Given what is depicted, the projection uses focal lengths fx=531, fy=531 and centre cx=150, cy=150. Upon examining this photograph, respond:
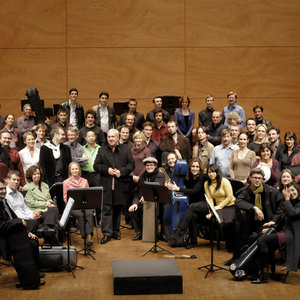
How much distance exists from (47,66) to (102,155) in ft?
14.1

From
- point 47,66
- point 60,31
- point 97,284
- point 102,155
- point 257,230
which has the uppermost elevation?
point 60,31

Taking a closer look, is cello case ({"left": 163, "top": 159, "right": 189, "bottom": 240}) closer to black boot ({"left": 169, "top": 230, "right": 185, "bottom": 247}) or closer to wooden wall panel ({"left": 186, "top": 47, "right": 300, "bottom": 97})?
black boot ({"left": 169, "top": 230, "right": 185, "bottom": 247})

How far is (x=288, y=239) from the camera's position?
5.52 meters

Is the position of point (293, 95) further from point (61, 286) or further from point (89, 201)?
point (61, 286)

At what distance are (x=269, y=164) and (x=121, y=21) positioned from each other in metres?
5.25

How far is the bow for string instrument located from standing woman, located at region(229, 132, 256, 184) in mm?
717

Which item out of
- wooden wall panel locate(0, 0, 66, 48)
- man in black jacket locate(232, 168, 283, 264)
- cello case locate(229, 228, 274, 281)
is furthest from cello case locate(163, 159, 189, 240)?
wooden wall panel locate(0, 0, 66, 48)

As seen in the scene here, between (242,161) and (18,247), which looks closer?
(18,247)

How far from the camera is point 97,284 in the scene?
5.49m

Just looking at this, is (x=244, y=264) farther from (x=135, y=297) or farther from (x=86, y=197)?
(x=86, y=197)

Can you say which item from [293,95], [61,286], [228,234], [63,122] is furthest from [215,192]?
[293,95]

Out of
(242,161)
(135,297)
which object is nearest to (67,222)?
(135,297)

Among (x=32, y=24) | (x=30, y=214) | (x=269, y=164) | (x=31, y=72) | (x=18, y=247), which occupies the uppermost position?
(x=32, y=24)

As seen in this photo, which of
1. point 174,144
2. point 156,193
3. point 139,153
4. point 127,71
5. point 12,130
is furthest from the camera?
point 127,71
